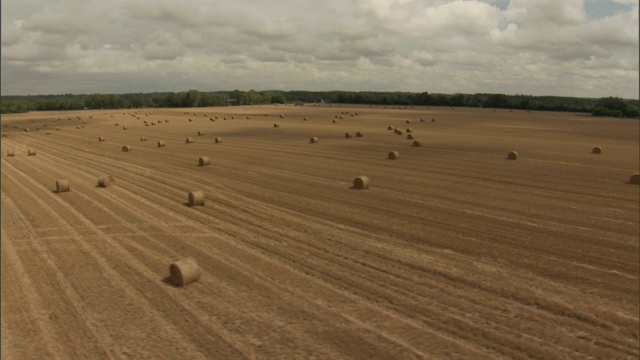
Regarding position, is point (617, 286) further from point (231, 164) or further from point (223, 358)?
point (231, 164)

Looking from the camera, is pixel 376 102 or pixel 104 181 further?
pixel 376 102

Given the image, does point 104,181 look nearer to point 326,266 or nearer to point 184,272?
point 184,272

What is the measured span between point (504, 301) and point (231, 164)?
59.1 feet

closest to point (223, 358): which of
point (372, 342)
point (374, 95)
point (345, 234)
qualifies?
point (372, 342)

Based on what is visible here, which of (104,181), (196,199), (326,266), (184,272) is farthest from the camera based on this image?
(104,181)

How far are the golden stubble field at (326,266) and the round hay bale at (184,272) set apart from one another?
17 centimetres

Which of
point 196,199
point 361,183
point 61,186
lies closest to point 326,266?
point 196,199

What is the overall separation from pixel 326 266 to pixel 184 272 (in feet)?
9.67

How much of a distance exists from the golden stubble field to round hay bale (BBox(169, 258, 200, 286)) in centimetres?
17

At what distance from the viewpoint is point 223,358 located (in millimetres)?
6871

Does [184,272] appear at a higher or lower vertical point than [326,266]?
higher

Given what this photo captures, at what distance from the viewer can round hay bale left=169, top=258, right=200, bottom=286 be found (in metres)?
9.17

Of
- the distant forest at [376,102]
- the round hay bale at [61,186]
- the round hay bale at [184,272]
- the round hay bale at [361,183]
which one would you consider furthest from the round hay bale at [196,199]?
the distant forest at [376,102]

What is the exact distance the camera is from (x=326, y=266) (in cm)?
1027
